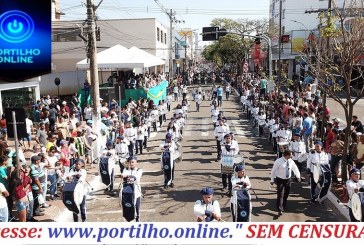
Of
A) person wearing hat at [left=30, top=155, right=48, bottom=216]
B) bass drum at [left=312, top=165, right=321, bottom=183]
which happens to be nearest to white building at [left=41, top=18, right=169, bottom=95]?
person wearing hat at [left=30, top=155, right=48, bottom=216]

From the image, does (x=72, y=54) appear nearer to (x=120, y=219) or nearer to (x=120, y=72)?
(x=120, y=72)

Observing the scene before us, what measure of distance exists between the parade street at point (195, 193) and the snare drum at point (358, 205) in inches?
58.2

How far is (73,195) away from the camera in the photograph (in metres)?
8.85

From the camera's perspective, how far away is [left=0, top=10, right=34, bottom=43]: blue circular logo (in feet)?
35.7

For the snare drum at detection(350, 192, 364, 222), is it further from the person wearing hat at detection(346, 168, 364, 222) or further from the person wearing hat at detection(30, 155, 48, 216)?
the person wearing hat at detection(30, 155, 48, 216)

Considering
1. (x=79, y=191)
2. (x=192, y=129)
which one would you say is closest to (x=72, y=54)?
(x=192, y=129)

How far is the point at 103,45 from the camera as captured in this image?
44.9m

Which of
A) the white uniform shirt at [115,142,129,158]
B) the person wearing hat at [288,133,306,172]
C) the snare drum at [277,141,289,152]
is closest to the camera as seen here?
the person wearing hat at [288,133,306,172]

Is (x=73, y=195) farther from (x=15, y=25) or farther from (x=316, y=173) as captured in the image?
(x=316, y=173)

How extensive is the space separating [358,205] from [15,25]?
9.81 m

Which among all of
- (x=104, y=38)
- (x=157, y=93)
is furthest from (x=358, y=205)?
(x=104, y=38)

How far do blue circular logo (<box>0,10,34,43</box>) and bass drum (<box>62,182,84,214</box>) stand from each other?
182 inches

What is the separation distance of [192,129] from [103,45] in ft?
86.7

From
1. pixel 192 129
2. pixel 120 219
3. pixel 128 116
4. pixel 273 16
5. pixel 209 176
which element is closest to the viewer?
pixel 120 219
